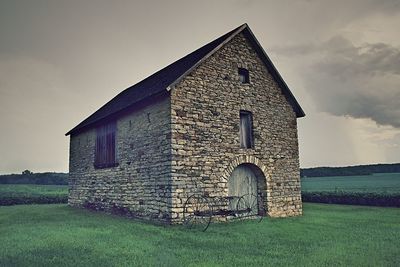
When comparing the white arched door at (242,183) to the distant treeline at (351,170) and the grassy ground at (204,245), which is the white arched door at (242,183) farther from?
the distant treeline at (351,170)

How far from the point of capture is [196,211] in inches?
454

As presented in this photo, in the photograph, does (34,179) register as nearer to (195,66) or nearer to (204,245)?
(195,66)

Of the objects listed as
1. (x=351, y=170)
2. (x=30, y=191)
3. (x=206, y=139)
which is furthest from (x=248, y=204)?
(x=351, y=170)

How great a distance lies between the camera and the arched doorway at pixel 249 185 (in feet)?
43.8

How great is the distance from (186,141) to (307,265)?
6.60m

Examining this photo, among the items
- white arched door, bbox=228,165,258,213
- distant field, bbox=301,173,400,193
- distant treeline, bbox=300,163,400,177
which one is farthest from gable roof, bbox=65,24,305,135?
distant treeline, bbox=300,163,400,177

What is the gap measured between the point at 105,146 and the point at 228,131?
23.0 feet

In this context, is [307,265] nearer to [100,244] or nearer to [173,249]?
[173,249]

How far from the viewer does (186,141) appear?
11805 millimetres

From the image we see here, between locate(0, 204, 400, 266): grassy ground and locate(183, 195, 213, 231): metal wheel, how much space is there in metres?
0.54

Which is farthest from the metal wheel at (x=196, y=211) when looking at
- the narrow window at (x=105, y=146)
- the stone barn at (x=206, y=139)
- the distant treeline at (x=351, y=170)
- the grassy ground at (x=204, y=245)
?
the distant treeline at (x=351, y=170)

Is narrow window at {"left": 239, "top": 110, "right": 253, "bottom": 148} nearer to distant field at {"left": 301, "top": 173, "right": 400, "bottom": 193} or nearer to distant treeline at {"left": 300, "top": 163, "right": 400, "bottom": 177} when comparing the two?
distant field at {"left": 301, "top": 173, "right": 400, "bottom": 193}

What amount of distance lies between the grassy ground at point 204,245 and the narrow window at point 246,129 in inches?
140

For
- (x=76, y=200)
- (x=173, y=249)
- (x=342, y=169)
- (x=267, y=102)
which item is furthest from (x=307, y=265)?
(x=342, y=169)
